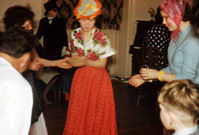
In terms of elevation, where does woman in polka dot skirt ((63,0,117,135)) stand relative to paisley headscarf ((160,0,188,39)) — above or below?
below

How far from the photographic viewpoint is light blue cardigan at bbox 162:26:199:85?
1.56m

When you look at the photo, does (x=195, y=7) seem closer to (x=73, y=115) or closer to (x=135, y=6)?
(x=73, y=115)

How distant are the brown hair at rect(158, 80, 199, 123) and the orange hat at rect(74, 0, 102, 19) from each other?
1271 mm

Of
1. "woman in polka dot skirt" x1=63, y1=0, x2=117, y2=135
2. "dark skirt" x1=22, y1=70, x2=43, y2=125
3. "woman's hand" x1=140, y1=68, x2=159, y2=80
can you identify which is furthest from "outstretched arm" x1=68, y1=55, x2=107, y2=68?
"woman's hand" x1=140, y1=68, x2=159, y2=80

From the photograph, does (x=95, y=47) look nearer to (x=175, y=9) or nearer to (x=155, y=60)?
(x=175, y=9)

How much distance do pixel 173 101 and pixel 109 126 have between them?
1406mm

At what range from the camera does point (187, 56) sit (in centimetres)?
158

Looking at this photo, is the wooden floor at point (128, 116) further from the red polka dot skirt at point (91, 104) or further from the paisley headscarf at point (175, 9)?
the paisley headscarf at point (175, 9)

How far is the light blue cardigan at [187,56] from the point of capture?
5.12 ft

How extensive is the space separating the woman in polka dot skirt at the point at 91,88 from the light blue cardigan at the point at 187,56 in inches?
31.3

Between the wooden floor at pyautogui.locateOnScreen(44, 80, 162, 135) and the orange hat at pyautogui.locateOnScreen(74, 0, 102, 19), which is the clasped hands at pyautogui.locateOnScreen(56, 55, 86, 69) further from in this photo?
the wooden floor at pyautogui.locateOnScreen(44, 80, 162, 135)

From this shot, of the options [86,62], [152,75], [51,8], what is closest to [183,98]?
[152,75]

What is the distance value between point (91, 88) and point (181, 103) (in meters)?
1.36

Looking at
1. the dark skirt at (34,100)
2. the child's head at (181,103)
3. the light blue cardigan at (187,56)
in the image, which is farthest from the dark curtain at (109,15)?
the child's head at (181,103)
